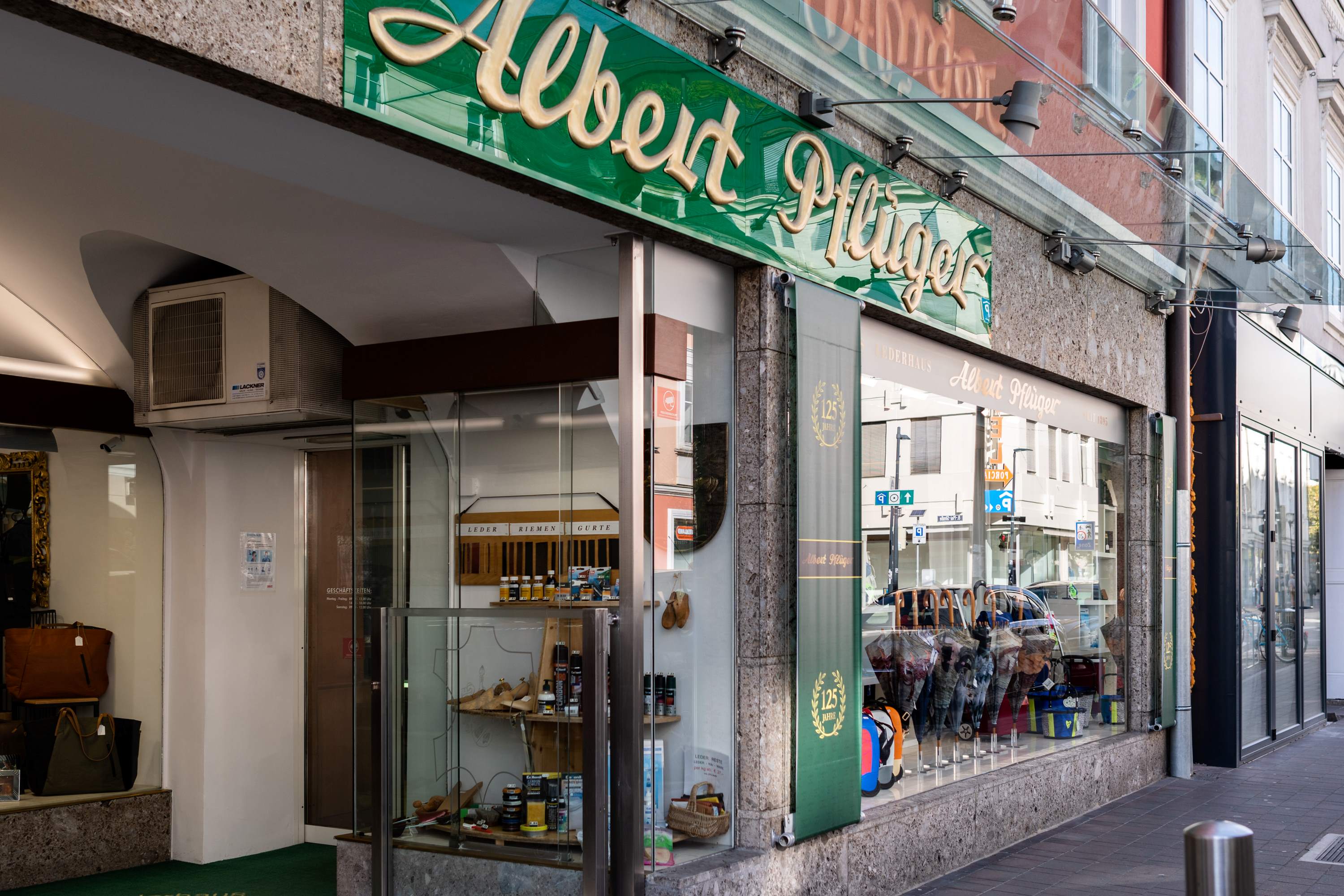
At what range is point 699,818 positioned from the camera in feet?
16.9

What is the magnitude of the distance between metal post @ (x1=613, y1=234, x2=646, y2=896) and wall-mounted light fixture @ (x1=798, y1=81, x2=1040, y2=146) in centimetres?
119

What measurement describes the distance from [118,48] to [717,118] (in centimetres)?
243

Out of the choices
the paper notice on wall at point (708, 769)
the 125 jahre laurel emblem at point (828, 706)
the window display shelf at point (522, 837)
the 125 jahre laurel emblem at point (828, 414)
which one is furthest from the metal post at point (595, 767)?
the 125 jahre laurel emblem at point (828, 414)

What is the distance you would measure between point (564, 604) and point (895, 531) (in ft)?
7.40

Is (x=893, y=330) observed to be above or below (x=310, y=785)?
above

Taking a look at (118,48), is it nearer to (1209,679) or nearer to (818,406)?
(818,406)

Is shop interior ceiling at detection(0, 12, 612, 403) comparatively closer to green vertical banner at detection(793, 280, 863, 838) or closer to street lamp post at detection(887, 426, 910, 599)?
green vertical banner at detection(793, 280, 863, 838)

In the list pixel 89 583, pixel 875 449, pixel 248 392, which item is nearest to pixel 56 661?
pixel 89 583

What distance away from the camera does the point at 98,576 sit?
278 inches

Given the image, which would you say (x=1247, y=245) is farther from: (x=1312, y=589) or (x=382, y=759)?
(x=1312, y=589)

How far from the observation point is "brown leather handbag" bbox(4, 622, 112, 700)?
6773 millimetres

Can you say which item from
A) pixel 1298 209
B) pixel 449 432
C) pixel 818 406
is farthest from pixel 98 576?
pixel 1298 209

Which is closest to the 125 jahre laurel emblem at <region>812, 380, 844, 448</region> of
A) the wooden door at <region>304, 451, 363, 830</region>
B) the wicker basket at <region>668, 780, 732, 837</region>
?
the wicker basket at <region>668, 780, 732, 837</region>

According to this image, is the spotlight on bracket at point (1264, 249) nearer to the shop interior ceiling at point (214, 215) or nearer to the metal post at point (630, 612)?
the metal post at point (630, 612)
